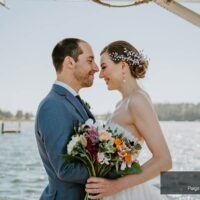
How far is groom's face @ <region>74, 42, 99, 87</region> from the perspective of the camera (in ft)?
8.95

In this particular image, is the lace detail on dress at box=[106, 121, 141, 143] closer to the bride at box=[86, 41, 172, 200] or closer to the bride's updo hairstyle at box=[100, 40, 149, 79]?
the bride at box=[86, 41, 172, 200]

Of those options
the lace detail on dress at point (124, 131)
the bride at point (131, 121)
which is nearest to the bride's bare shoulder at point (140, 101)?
the bride at point (131, 121)

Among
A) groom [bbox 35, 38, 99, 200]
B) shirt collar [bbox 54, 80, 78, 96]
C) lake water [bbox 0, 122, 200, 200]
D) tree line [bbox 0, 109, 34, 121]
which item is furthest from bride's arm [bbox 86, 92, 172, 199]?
tree line [bbox 0, 109, 34, 121]

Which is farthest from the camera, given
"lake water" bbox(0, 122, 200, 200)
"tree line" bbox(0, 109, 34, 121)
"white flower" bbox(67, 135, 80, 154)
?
"tree line" bbox(0, 109, 34, 121)

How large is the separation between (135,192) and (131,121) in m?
0.38

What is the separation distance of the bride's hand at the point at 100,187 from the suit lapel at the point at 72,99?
0.33m

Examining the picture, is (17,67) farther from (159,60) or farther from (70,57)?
(70,57)

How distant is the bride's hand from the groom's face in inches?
20.3

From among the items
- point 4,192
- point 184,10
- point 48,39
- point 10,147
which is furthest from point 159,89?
point 184,10

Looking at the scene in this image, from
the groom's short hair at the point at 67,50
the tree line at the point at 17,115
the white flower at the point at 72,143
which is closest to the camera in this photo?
the white flower at the point at 72,143

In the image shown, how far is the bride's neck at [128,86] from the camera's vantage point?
2967mm

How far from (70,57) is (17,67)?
52.5 meters

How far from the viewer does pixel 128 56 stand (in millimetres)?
2949

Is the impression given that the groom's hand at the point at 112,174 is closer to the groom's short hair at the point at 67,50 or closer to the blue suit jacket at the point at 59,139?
the blue suit jacket at the point at 59,139
